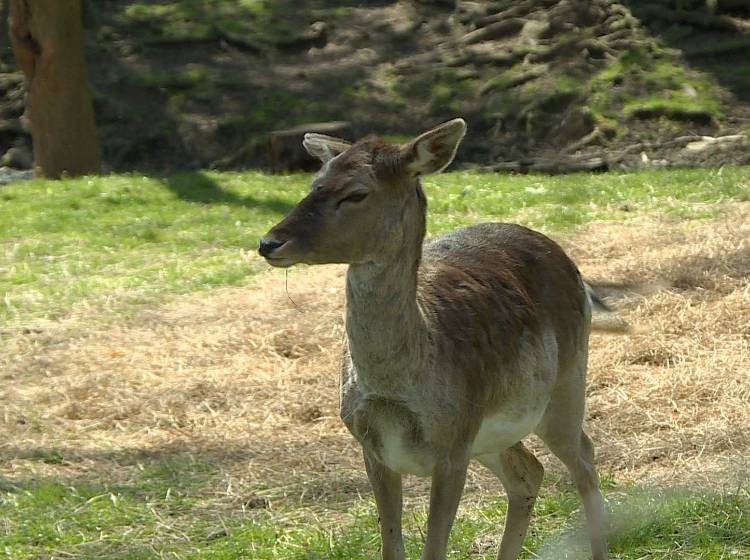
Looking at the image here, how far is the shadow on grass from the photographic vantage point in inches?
571

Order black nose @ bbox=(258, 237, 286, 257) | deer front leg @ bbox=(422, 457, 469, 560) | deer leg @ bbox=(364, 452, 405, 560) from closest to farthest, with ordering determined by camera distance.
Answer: black nose @ bbox=(258, 237, 286, 257) → deer front leg @ bbox=(422, 457, 469, 560) → deer leg @ bbox=(364, 452, 405, 560)

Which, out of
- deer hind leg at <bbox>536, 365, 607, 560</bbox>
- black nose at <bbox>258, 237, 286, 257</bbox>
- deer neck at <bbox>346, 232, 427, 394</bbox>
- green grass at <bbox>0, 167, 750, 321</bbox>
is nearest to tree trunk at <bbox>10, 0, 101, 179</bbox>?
green grass at <bbox>0, 167, 750, 321</bbox>

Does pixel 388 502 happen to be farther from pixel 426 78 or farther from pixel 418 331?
pixel 426 78

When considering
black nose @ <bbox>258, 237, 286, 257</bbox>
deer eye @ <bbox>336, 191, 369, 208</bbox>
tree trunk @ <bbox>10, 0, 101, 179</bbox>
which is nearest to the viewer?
black nose @ <bbox>258, 237, 286, 257</bbox>

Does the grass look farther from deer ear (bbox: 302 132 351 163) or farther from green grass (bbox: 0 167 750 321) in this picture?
deer ear (bbox: 302 132 351 163)

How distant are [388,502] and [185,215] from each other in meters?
9.59

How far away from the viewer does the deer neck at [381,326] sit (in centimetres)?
466

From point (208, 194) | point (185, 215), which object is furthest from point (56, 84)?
point (185, 215)

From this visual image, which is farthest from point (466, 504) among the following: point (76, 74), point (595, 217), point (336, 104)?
point (336, 104)

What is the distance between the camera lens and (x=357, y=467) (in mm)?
7559

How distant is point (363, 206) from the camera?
4586mm

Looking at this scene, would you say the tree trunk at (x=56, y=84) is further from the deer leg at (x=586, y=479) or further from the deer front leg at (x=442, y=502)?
the deer front leg at (x=442, y=502)

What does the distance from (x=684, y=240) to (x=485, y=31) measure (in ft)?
36.4

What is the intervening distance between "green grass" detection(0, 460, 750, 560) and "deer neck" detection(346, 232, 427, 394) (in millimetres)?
1558
